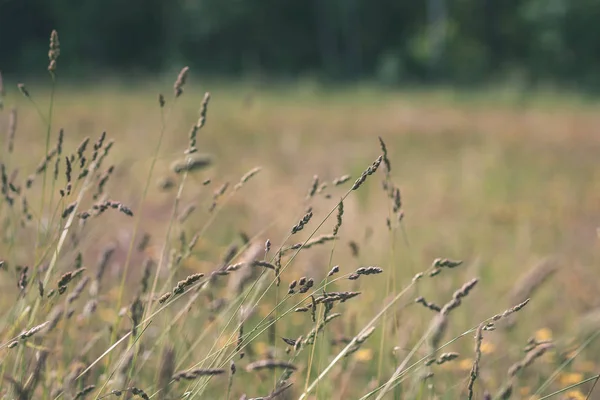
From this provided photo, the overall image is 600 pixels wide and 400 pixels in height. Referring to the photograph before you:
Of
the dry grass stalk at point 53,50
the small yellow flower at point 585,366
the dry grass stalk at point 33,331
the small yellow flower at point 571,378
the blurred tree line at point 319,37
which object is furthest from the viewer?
the blurred tree line at point 319,37

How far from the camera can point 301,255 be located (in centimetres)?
356

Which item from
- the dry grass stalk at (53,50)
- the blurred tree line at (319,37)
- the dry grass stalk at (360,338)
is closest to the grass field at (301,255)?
the dry grass stalk at (360,338)

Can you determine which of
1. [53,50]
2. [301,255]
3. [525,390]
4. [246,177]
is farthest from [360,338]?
[301,255]

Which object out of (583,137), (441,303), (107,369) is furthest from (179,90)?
(583,137)

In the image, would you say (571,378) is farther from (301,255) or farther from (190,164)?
(301,255)

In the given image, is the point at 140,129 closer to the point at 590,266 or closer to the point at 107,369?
the point at 590,266

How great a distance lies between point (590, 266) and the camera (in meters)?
3.37

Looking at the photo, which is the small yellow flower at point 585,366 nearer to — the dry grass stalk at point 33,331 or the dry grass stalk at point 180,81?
the dry grass stalk at point 180,81

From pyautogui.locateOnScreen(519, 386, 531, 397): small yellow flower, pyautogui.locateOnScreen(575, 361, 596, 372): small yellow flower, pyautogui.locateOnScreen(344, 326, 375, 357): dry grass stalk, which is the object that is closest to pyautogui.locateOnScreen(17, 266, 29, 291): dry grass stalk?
pyautogui.locateOnScreen(344, 326, 375, 357): dry grass stalk

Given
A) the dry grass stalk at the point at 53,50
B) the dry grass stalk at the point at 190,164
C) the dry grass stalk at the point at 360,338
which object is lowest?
the dry grass stalk at the point at 360,338

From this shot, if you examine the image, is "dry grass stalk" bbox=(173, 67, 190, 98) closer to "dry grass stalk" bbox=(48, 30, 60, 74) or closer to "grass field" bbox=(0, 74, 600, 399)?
"grass field" bbox=(0, 74, 600, 399)

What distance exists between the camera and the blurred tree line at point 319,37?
2575cm

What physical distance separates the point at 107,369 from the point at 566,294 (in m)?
2.16

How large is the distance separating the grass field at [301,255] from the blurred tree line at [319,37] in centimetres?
1445
